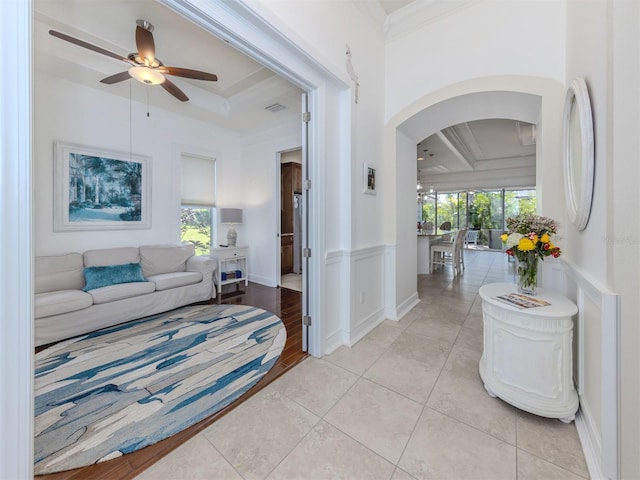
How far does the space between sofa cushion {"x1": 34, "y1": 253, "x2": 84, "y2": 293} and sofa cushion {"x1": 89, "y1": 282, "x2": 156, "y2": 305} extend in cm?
39

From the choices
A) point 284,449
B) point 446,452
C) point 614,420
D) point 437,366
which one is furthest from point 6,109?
point 437,366

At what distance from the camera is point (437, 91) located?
2.78 metres

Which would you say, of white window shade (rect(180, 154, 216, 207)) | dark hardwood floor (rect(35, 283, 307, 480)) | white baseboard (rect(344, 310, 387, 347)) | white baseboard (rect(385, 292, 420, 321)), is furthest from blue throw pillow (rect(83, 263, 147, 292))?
white baseboard (rect(385, 292, 420, 321))

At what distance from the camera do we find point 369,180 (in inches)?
113

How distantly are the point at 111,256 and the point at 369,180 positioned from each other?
343cm

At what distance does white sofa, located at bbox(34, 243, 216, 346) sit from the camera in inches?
102

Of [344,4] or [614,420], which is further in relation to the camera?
[344,4]

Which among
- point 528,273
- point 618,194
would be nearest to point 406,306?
point 528,273

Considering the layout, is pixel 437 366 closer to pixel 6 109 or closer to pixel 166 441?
pixel 166 441

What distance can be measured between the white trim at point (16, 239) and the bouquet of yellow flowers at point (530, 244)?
2575mm

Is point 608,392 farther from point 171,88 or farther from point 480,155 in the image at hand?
point 480,155

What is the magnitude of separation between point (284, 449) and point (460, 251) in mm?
6207

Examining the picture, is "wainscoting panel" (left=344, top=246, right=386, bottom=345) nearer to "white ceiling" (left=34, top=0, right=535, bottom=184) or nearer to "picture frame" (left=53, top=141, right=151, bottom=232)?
"white ceiling" (left=34, top=0, right=535, bottom=184)

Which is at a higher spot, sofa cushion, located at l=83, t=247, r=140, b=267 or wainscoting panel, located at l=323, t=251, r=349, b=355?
sofa cushion, located at l=83, t=247, r=140, b=267
